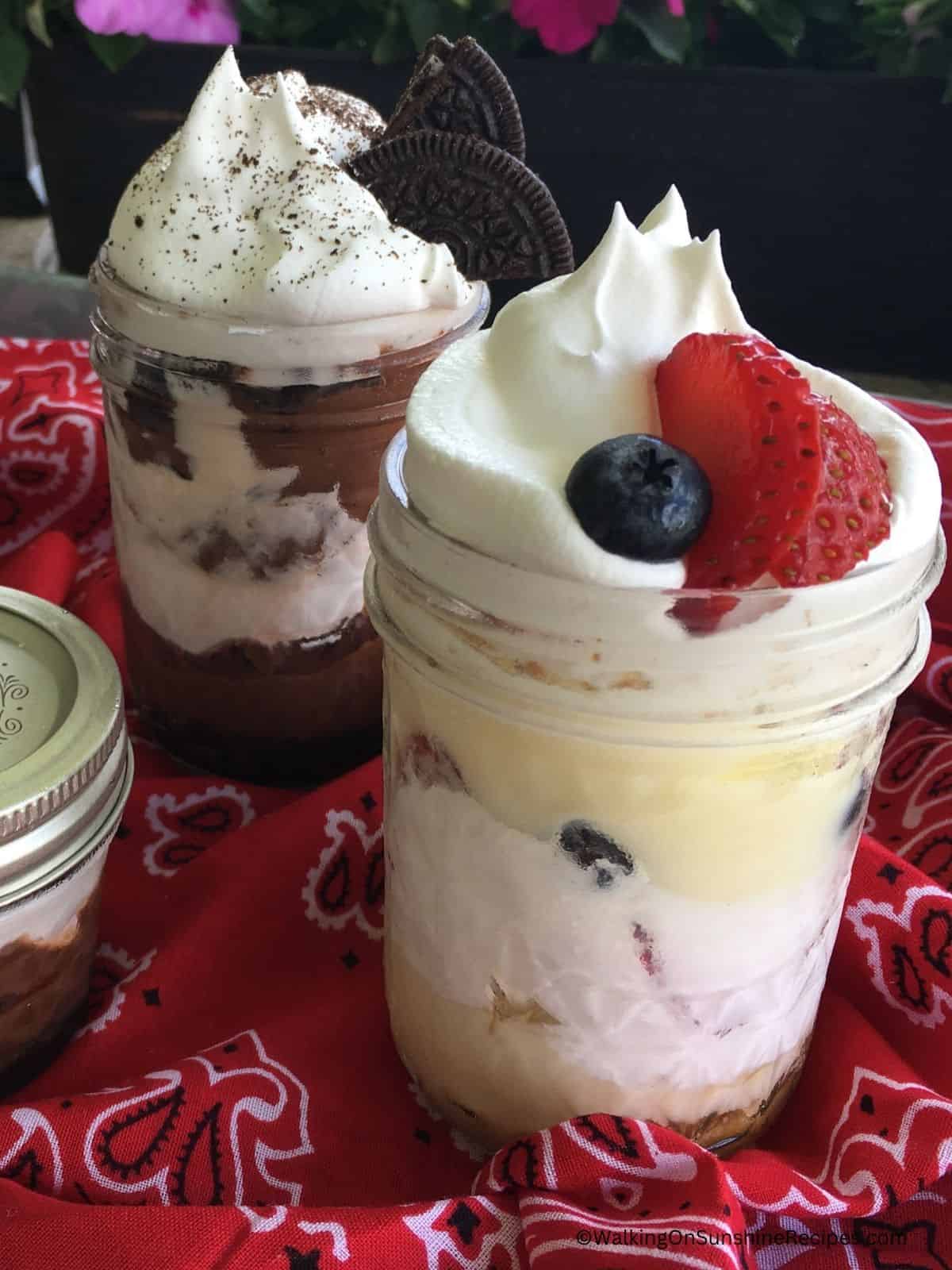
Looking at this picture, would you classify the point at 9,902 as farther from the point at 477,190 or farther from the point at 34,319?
the point at 34,319

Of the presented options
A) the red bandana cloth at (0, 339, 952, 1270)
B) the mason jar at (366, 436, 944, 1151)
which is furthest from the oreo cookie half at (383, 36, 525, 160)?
the red bandana cloth at (0, 339, 952, 1270)

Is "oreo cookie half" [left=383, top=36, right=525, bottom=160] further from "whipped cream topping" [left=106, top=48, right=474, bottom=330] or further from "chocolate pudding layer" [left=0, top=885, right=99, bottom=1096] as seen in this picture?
"chocolate pudding layer" [left=0, top=885, right=99, bottom=1096]

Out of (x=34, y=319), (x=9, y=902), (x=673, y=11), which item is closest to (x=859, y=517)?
(x=9, y=902)

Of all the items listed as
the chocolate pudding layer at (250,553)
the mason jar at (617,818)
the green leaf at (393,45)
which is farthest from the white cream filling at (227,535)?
the green leaf at (393,45)

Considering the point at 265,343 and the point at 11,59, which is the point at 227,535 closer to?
the point at 265,343

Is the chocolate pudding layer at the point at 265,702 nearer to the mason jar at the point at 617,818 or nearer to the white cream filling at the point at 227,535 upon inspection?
the white cream filling at the point at 227,535

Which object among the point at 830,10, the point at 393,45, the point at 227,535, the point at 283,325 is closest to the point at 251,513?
the point at 227,535
